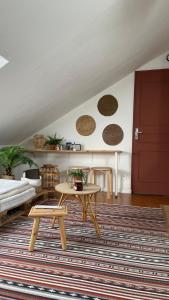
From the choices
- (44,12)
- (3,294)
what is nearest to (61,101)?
(44,12)

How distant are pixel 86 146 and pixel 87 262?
9.70 ft

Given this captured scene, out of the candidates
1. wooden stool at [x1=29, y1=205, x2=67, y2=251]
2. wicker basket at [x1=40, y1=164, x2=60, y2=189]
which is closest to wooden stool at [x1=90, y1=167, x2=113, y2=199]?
wicker basket at [x1=40, y1=164, x2=60, y2=189]

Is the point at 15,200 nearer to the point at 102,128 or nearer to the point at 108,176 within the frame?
the point at 108,176

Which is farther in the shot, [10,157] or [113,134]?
[113,134]

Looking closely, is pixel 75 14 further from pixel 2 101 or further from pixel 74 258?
pixel 74 258

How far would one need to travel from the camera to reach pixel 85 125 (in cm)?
480

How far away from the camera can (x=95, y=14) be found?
229 cm

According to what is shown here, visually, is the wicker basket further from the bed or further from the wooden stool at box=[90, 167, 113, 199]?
the bed

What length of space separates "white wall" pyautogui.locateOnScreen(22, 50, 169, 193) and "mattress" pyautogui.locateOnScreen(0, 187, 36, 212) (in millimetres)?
1676

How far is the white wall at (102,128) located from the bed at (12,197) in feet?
5.50

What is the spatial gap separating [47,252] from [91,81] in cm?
268

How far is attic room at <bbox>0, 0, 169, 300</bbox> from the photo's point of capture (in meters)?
1.88

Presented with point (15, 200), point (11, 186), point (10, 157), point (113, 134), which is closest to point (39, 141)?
point (10, 157)

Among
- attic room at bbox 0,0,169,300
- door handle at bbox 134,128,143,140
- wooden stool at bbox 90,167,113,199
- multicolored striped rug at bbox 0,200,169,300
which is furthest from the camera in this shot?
door handle at bbox 134,128,143,140
